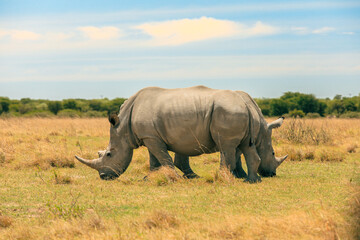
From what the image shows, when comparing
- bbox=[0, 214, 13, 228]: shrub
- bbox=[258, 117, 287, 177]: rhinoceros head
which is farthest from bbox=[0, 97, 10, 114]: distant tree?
bbox=[0, 214, 13, 228]: shrub

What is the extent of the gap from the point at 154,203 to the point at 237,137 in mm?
2538

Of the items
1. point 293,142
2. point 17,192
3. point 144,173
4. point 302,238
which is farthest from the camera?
point 293,142

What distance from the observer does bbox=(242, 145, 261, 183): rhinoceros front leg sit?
31.3ft

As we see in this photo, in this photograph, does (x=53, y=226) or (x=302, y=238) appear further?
(x=53, y=226)

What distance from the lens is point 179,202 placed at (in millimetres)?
7703

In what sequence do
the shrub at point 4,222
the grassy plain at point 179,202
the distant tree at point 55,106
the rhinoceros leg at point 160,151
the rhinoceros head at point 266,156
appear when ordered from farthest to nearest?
the distant tree at point 55,106
the rhinoceros head at point 266,156
the rhinoceros leg at point 160,151
the shrub at point 4,222
the grassy plain at point 179,202

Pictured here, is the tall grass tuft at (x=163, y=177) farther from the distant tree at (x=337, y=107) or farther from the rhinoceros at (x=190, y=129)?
the distant tree at (x=337, y=107)

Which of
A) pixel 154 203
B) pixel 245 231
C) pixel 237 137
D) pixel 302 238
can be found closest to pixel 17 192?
pixel 154 203

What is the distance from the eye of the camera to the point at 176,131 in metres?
9.75

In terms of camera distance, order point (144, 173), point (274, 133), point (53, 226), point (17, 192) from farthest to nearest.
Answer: point (274, 133) < point (144, 173) < point (17, 192) < point (53, 226)

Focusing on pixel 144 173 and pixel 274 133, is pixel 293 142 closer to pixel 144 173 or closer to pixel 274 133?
pixel 274 133

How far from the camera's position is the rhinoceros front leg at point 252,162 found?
376 inches

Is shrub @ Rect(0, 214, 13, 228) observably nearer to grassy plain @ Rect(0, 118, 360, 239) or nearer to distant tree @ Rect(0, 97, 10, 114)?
grassy plain @ Rect(0, 118, 360, 239)

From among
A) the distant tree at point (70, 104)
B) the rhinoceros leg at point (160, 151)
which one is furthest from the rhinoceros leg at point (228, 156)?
the distant tree at point (70, 104)
